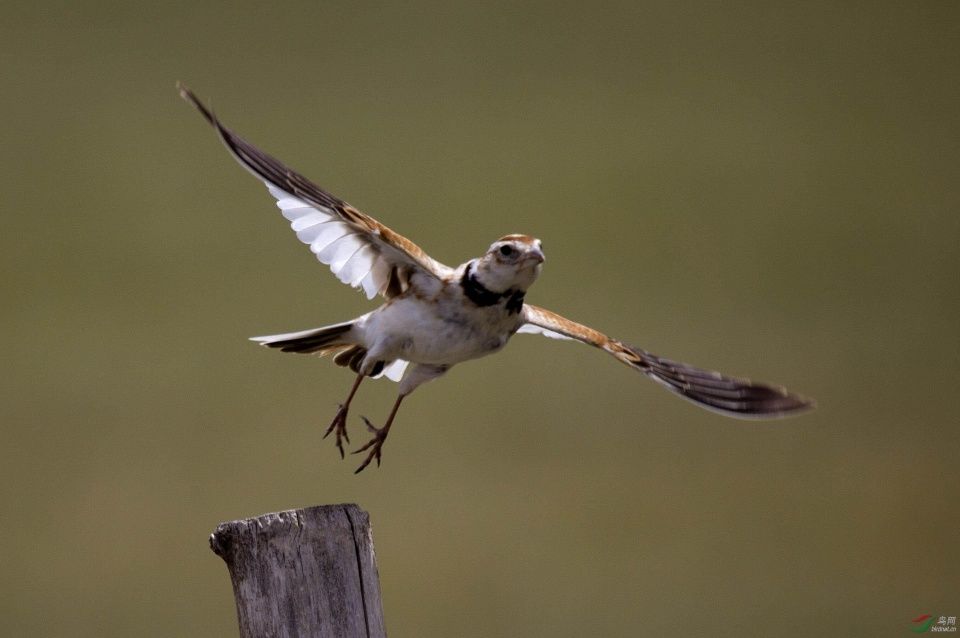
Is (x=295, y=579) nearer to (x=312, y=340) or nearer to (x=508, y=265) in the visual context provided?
(x=508, y=265)

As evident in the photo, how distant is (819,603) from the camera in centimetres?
1603

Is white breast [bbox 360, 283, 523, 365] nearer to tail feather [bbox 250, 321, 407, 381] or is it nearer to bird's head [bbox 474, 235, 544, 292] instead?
bird's head [bbox 474, 235, 544, 292]

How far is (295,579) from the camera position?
4070 mm

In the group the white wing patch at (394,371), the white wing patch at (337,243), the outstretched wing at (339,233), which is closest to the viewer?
the outstretched wing at (339,233)

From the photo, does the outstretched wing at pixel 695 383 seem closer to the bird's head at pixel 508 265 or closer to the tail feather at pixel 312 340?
the bird's head at pixel 508 265

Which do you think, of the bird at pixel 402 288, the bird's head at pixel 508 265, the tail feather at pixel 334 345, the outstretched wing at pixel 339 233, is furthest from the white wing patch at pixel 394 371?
the bird's head at pixel 508 265

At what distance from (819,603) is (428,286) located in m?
11.9

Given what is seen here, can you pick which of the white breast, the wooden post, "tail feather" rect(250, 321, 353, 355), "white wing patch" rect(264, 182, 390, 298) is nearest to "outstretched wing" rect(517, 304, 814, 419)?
the white breast

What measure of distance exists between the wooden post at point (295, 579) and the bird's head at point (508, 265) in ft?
5.75

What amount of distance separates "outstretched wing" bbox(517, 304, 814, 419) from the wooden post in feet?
7.27

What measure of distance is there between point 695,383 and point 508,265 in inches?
61.3

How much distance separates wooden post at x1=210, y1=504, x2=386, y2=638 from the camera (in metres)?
4.04

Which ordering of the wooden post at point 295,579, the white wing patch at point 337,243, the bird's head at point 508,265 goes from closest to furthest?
the wooden post at point 295,579
the white wing patch at point 337,243
the bird's head at point 508,265

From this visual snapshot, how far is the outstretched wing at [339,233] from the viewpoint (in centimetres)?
526
